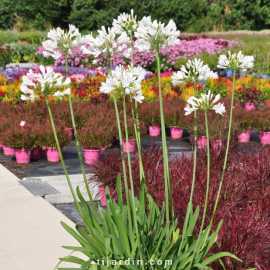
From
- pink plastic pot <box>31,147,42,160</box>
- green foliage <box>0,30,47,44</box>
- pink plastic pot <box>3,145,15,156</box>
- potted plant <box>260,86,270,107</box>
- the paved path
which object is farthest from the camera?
green foliage <box>0,30,47,44</box>

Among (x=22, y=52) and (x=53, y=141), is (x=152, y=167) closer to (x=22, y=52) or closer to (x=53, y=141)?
(x=53, y=141)

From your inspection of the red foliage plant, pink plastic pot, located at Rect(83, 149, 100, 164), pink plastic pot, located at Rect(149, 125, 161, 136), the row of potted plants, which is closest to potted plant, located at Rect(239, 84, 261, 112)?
the row of potted plants

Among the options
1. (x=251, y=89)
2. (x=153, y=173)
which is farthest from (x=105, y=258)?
(x=251, y=89)

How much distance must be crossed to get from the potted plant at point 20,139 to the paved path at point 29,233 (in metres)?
1.74

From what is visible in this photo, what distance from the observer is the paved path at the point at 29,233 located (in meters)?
3.25

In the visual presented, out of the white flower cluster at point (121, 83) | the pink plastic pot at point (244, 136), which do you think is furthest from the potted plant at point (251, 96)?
the white flower cluster at point (121, 83)

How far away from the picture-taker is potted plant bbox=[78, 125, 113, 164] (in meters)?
6.79

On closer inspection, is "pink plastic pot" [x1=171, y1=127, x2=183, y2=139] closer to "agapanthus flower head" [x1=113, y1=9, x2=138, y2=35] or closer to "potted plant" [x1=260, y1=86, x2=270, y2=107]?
"potted plant" [x1=260, y1=86, x2=270, y2=107]

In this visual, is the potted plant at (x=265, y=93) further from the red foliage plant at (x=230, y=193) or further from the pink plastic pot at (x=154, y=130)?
the red foliage plant at (x=230, y=193)

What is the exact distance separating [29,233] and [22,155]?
10.6ft

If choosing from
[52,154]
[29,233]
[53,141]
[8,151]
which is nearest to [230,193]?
[29,233]

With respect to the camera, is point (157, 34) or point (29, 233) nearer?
point (157, 34)

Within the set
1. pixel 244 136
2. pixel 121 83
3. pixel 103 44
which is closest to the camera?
pixel 121 83

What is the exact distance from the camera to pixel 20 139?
21.9 feet
